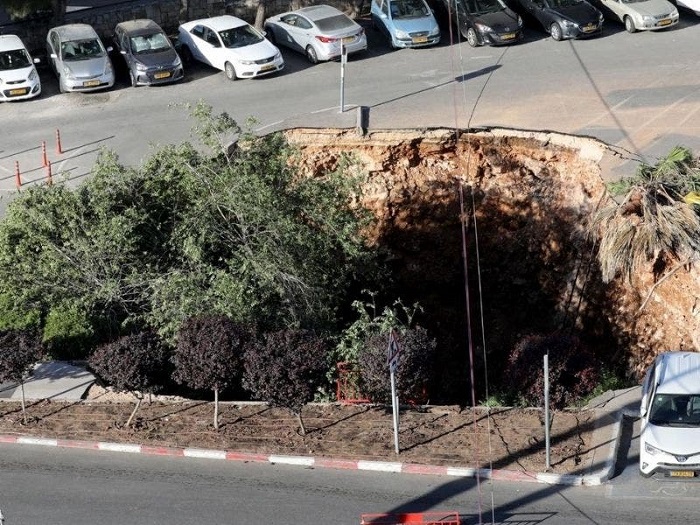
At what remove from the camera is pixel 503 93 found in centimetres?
2895

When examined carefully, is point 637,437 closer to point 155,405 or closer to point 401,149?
point 155,405

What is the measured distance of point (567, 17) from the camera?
3247 centimetres

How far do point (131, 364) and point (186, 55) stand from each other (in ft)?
53.1

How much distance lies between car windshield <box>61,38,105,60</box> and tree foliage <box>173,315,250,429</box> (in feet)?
48.8

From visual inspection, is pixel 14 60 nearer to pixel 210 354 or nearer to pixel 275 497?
pixel 210 354

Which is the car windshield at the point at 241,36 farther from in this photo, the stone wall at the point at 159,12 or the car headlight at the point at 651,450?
the car headlight at the point at 651,450

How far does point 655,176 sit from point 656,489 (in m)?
7.28

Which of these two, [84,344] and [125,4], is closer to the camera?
→ [84,344]

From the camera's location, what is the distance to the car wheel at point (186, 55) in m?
33.7

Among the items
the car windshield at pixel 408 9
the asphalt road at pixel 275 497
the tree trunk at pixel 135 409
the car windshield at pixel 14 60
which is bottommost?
the asphalt road at pixel 275 497

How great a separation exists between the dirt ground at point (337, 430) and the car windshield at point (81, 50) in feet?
46.4

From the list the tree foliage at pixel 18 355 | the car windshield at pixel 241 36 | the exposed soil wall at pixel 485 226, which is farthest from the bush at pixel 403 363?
the car windshield at pixel 241 36

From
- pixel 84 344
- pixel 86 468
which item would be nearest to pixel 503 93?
pixel 84 344

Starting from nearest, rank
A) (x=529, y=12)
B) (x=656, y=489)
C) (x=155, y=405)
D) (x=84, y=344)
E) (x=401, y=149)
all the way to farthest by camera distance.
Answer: (x=656, y=489), (x=155, y=405), (x=84, y=344), (x=401, y=149), (x=529, y=12)
